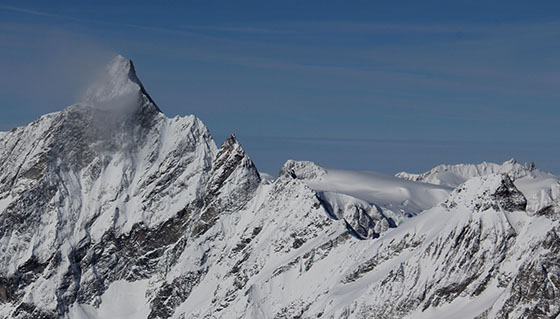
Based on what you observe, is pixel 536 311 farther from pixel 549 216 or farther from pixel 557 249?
pixel 549 216

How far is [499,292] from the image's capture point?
628ft

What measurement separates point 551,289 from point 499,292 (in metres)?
18.3

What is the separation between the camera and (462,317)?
622ft

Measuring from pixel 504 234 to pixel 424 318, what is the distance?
19.5 metres

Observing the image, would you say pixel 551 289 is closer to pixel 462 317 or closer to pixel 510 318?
pixel 510 318

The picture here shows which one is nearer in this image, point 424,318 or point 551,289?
point 551,289

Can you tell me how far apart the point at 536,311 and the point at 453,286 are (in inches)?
1033

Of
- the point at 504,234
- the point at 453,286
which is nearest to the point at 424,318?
the point at 453,286

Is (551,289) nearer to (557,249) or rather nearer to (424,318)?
(557,249)

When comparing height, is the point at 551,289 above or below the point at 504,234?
below

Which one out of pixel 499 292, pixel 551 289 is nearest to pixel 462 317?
pixel 499 292

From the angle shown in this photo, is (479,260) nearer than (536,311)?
No

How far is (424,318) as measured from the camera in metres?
199

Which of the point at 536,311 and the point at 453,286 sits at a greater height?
the point at 453,286
